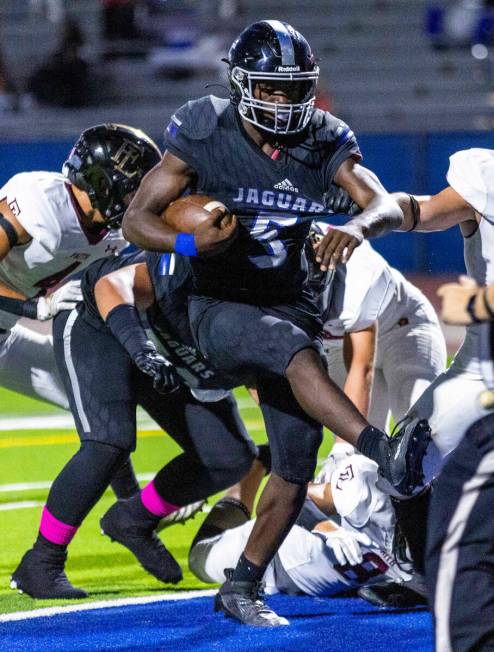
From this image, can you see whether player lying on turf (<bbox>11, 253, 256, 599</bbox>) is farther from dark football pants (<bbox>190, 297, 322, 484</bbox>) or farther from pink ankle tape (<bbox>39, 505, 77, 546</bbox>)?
dark football pants (<bbox>190, 297, 322, 484</bbox>)

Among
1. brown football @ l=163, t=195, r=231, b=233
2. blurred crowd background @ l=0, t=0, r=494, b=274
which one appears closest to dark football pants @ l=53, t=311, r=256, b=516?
brown football @ l=163, t=195, r=231, b=233

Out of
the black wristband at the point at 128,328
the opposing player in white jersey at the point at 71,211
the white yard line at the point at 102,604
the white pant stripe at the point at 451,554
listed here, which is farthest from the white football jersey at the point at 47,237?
the white pant stripe at the point at 451,554

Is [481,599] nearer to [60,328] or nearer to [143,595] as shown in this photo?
[143,595]

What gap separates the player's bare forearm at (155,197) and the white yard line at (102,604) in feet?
4.11

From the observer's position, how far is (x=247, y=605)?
12.8 ft

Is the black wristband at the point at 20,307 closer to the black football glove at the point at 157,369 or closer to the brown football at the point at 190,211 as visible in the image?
the black football glove at the point at 157,369

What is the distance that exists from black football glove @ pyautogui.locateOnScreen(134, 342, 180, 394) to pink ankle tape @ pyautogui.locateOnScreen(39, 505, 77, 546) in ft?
2.29

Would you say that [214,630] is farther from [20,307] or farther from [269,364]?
[20,307]

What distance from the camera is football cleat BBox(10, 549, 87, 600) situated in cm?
427

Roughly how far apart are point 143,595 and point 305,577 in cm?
59

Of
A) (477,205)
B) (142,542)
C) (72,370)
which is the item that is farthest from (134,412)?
(477,205)

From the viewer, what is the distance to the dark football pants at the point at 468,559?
109 inches

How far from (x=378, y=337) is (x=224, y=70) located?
1070cm

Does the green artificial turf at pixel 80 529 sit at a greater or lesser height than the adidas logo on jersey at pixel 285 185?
lesser
